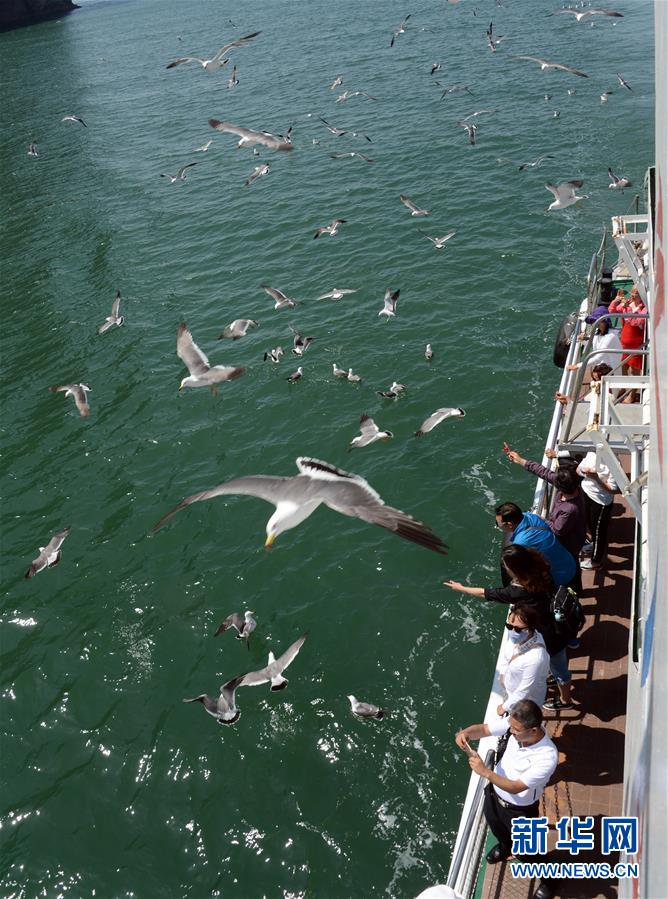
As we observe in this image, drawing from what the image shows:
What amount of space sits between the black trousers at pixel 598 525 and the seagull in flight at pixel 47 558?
9.94 meters

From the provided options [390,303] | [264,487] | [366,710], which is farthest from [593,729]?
[390,303]

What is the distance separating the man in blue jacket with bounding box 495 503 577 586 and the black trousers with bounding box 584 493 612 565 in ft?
5.32

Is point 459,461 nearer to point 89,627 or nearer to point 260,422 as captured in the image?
point 260,422

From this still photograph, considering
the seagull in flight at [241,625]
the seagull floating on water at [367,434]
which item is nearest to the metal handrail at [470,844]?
the seagull in flight at [241,625]

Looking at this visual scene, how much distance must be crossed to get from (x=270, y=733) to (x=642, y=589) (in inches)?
277

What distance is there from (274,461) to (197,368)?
2559 millimetres

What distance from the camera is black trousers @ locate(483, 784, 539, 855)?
6.49 meters

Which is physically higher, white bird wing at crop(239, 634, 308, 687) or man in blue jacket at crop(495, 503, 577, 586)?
man in blue jacket at crop(495, 503, 577, 586)

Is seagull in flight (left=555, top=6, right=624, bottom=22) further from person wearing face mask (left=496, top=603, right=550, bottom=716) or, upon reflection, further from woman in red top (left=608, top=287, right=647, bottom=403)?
person wearing face mask (left=496, top=603, right=550, bottom=716)

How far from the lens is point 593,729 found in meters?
8.06

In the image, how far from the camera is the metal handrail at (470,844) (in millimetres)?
6812

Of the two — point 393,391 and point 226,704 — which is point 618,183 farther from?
point 226,704

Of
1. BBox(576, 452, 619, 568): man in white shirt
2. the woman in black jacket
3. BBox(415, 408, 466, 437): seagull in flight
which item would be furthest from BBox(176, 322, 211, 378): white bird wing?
the woman in black jacket

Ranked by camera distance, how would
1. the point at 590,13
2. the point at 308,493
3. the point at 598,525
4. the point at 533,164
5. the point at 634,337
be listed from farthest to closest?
the point at 590,13
the point at 533,164
the point at 634,337
the point at 598,525
the point at 308,493
